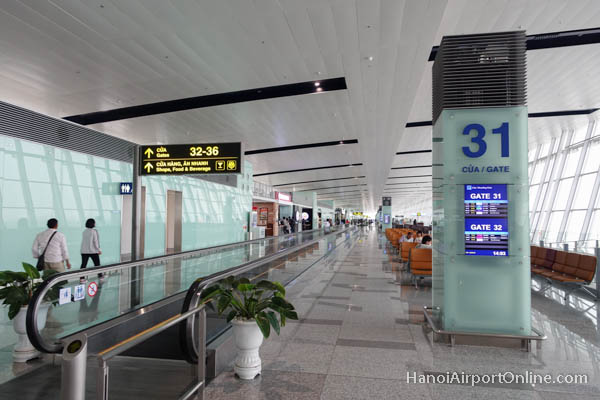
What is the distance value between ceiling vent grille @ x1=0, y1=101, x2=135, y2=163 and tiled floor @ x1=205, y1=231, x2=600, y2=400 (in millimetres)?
8107

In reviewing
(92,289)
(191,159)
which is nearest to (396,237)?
(191,159)

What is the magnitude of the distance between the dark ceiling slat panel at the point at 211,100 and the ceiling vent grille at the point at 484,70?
4.65 m

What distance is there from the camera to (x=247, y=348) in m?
3.40

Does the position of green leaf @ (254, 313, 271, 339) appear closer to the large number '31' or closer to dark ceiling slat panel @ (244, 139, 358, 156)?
the large number '31'

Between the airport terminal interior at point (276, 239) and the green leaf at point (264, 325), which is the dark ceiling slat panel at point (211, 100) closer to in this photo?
the airport terminal interior at point (276, 239)

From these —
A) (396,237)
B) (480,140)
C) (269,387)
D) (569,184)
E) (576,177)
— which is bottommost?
(269,387)

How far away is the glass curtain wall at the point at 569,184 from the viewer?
14.6 m

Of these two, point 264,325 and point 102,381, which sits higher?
point 102,381

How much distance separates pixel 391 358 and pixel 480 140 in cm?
291

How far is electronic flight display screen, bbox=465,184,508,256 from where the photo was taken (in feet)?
14.4

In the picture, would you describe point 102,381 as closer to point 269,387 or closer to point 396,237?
point 269,387

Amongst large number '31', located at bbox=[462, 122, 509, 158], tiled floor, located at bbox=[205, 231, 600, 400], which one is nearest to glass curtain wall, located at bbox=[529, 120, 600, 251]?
tiled floor, located at bbox=[205, 231, 600, 400]

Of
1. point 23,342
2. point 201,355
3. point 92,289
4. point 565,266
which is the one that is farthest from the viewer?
point 565,266

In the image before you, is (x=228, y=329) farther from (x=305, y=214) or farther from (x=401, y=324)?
(x=305, y=214)
